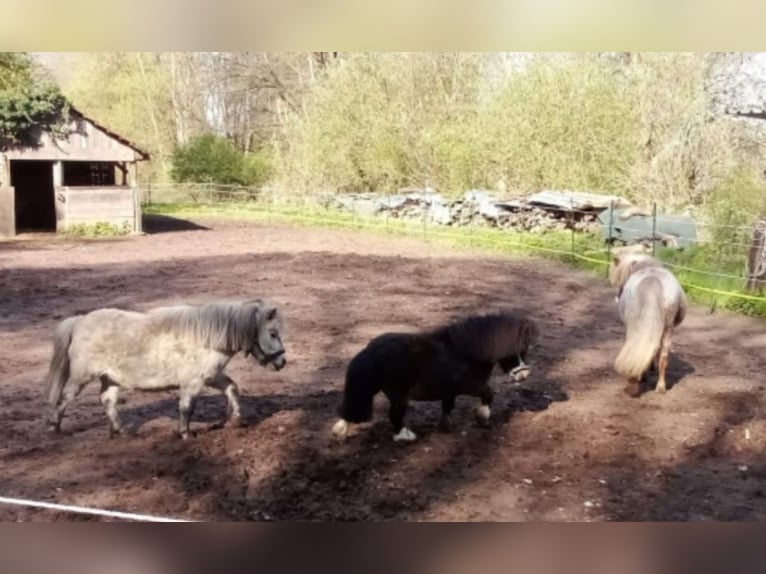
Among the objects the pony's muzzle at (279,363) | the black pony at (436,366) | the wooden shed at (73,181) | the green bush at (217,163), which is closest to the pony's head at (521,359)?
the black pony at (436,366)

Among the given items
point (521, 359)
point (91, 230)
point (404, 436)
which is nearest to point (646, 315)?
point (521, 359)

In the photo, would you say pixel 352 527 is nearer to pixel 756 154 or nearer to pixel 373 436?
pixel 373 436

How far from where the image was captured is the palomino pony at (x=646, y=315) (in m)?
2.29

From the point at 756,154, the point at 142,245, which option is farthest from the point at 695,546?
the point at 142,245

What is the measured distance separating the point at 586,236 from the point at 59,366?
A: 1.59 metres

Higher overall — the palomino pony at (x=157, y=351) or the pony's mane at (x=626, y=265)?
the pony's mane at (x=626, y=265)

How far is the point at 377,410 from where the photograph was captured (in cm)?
220

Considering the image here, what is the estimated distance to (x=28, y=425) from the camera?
2143 mm

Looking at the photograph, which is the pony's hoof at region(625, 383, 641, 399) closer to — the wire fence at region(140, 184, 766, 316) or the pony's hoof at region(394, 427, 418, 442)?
Answer: the wire fence at region(140, 184, 766, 316)

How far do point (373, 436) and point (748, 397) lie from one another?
1132mm

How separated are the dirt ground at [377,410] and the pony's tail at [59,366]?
0.04m

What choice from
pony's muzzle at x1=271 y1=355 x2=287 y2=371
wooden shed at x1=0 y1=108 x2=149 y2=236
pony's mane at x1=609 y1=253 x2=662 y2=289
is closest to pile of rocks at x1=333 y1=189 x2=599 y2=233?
pony's mane at x1=609 y1=253 x2=662 y2=289

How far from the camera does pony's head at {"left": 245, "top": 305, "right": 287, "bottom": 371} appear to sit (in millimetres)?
2201

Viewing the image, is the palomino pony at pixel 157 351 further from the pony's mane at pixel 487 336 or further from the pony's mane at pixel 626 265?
the pony's mane at pixel 626 265
